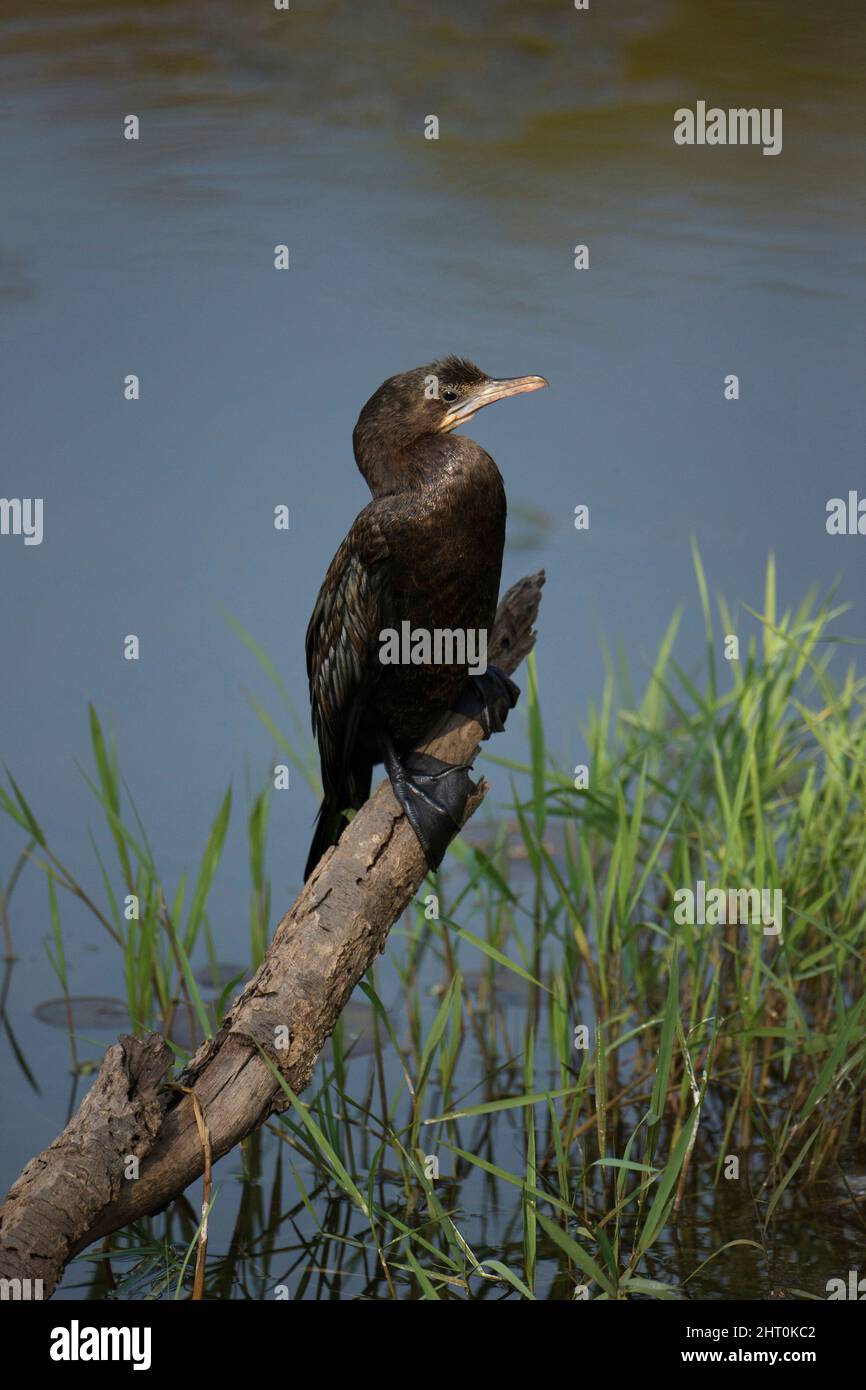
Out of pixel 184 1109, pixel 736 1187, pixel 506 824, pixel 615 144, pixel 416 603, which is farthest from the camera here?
pixel 615 144

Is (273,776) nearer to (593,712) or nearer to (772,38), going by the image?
(593,712)

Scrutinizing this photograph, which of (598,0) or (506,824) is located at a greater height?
(598,0)

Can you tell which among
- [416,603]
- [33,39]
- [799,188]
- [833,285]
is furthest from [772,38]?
[416,603]

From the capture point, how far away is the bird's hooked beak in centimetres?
238

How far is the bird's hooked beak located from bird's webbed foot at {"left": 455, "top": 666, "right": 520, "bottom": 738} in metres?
0.51

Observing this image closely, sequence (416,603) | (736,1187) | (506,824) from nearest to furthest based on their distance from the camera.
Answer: (416,603) → (736,1187) → (506,824)

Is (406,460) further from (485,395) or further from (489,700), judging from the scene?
(489,700)

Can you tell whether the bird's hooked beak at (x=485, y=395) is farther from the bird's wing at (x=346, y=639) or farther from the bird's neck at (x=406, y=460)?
the bird's wing at (x=346, y=639)

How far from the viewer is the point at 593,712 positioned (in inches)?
142

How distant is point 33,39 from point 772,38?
2427 millimetres

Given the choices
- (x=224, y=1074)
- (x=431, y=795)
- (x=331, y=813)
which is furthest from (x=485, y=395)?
(x=224, y=1074)

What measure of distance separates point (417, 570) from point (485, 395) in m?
0.35

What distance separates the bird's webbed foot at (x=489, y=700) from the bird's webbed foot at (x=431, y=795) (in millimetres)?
98

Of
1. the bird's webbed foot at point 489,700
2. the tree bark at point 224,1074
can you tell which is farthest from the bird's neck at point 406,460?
the tree bark at point 224,1074
